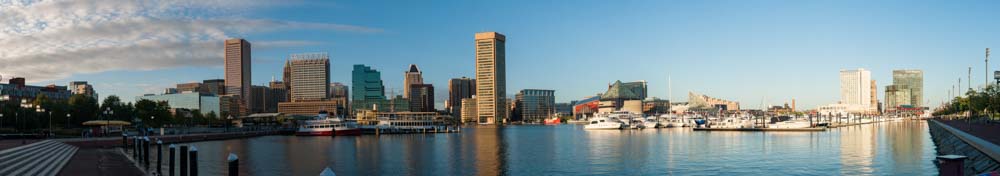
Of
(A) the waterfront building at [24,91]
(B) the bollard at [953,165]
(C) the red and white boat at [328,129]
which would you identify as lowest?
(C) the red and white boat at [328,129]

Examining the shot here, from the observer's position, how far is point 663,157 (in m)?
62.5

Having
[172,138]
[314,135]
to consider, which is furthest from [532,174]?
[314,135]

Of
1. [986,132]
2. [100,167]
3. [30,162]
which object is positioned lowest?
[100,167]

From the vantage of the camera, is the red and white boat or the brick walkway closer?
the brick walkway

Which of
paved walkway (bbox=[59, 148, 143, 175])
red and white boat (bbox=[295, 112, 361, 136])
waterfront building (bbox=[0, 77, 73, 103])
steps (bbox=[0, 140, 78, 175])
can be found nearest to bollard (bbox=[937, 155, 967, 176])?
steps (bbox=[0, 140, 78, 175])

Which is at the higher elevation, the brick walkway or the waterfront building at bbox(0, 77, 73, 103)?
the waterfront building at bbox(0, 77, 73, 103)

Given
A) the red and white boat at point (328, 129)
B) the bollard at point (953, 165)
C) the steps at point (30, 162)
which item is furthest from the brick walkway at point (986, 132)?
the red and white boat at point (328, 129)

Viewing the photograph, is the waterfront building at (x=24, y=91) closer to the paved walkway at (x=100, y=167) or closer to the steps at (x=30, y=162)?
the paved walkway at (x=100, y=167)

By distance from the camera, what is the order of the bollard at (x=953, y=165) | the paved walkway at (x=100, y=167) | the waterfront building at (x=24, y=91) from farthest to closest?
1. the waterfront building at (x=24, y=91)
2. the paved walkway at (x=100, y=167)
3. the bollard at (x=953, y=165)

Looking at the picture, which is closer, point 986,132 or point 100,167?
point 100,167

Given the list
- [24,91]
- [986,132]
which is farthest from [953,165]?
[24,91]

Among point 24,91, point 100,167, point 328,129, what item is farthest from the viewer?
point 24,91

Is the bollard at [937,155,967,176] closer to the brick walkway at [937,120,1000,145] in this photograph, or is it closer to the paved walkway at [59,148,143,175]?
the paved walkway at [59,148,143,175]

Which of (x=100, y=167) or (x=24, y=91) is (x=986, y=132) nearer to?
(x=100, y=167)
